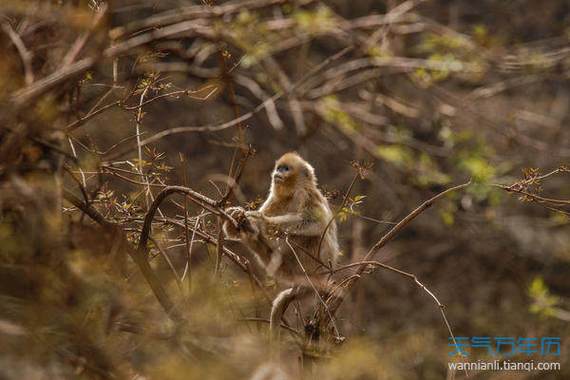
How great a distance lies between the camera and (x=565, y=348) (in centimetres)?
1021

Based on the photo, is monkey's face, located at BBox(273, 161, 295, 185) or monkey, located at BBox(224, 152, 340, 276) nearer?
monkey, located at BBox(224, 152, 340, 276)

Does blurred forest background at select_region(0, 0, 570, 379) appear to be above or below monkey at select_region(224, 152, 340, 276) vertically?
above

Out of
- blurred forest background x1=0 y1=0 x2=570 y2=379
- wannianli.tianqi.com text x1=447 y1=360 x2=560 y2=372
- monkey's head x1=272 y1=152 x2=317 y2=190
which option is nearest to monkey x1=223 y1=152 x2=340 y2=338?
monkey's head x1=272 y1=152 x2=317 y2=190

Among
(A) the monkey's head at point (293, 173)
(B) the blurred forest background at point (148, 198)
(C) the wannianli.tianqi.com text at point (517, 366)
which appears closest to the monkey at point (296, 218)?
(A) the monkey's head at point (293, 173)

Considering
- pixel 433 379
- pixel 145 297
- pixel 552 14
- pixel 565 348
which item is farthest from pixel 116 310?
pixel 552 14

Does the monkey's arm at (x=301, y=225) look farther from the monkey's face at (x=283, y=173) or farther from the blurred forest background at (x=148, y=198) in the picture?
the blurred forest background at (x=148, y=198)

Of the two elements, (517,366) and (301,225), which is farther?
(517,366)

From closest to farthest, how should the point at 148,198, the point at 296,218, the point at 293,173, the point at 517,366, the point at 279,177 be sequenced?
the point at 148,198 < the point at 296,218 < the point at 279,177 < the point at 293,173 < the point at 517,366

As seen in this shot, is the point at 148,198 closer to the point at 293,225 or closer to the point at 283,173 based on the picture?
the point at 293,225

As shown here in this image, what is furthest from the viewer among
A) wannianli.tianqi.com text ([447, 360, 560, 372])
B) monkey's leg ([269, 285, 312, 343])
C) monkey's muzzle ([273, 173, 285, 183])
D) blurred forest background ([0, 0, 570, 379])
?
wannianli.tianqi.com text ([447, 360, 560, 372])

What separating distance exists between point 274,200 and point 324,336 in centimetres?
303

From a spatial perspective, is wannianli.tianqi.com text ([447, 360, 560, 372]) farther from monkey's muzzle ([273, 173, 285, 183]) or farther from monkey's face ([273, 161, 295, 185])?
monkey's muzzle ([273, 173, 285, 183])

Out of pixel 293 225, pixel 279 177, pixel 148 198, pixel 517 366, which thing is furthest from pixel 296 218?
pixel 517 366

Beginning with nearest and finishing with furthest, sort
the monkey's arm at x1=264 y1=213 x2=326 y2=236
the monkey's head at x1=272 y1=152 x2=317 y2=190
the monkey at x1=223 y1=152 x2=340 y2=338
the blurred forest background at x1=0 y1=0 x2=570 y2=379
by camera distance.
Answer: the blurred forest background at x1=0 y1=0 x2=570 y2=379 → the monkey at x1=223 y1=152 x2=340 y2=338 → the monkey's arm at x1=264 y1=213 x2=326 y2=236 → the monkey's head at x1=272 y1=152 x2=317 y2=190
